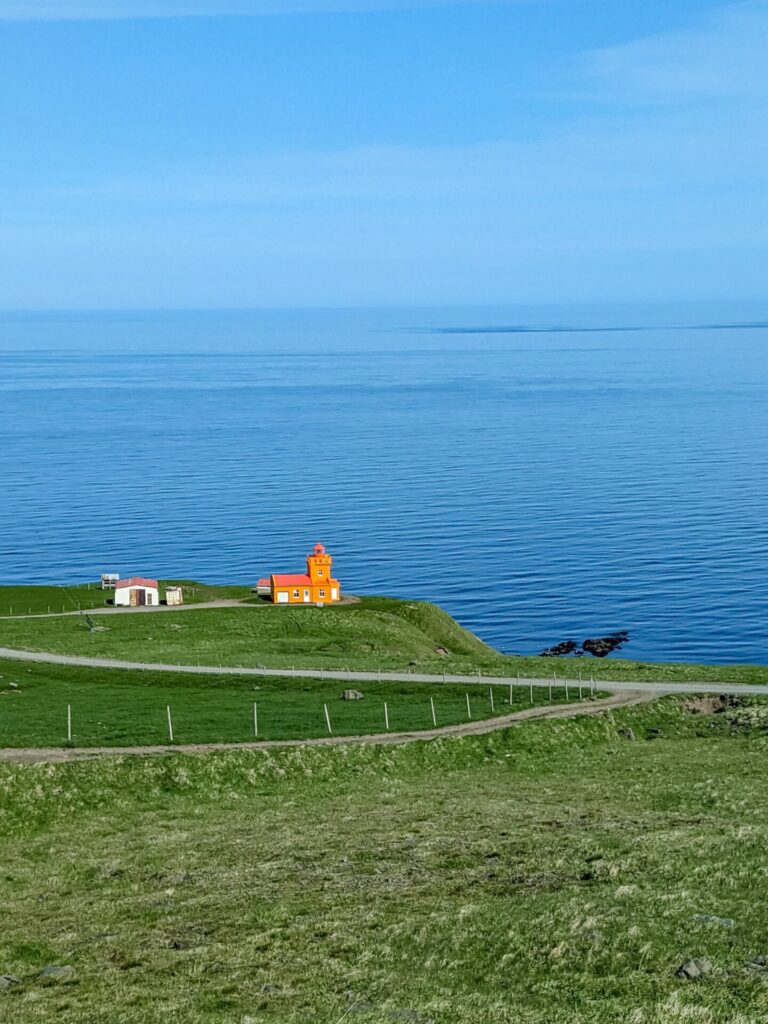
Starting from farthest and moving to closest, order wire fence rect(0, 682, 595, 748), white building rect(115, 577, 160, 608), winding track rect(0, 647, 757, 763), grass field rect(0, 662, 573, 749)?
white building rect(115, 577, 160, 608) → grass field rect(0, 662, 573, 749) → wire fence rect(0, 682, 595, 748) → winding track rect(0, 647, 757, 763)

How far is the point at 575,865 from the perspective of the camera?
3077 centimetres

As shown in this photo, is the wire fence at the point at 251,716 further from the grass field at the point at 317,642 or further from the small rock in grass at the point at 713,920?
the small rock in grass at the point at 713,920

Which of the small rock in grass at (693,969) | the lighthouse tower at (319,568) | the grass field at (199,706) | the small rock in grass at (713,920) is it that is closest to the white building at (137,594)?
the lighthouse tower at (319,568)

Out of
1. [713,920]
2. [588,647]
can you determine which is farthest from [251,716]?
[588,647]

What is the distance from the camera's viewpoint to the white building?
10069 cm

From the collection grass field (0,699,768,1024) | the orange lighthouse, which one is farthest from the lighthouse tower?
grass field (0,699,768,1024)

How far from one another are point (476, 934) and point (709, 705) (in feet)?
120

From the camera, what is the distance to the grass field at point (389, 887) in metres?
22.0

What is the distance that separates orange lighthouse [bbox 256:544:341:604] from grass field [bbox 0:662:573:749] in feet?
113

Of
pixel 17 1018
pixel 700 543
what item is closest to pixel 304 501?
pixel 700 543

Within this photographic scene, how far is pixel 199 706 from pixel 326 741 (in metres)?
10.5

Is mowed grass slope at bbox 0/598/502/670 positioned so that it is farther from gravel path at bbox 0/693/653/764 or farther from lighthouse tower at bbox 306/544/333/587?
gravel path at bbox 0/693/653/764

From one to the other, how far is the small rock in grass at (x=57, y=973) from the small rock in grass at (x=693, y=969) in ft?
38.3

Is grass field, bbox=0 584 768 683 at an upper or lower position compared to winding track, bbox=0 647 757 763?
upper
